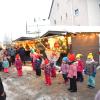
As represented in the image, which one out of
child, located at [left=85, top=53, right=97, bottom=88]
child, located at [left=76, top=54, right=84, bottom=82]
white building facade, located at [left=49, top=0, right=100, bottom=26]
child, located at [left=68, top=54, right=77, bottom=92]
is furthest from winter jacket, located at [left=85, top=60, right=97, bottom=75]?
white building facade, located at [left=49, top=0, right=100, bottom=26]

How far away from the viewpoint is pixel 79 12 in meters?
28.7

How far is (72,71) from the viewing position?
44.0 feet

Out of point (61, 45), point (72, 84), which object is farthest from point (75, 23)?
point (72, 84)

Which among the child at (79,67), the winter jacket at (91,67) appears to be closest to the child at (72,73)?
the winter jacket at (91,67)

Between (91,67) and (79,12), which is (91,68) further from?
(79,12)

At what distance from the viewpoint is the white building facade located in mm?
27172

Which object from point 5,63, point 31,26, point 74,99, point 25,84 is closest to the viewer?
point 74,99

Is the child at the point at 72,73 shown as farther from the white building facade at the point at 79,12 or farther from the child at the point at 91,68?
the white building facade at the point at 79,12

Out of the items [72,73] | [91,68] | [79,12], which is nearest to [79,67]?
[91,68]

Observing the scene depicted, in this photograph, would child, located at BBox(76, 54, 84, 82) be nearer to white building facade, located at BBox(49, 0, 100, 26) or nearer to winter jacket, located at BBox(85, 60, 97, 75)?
winter jacket, located at BBox(85, 60, 97, 75)

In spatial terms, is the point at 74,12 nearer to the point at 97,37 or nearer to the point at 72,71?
the point at 97,37

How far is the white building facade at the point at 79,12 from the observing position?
89.1ft

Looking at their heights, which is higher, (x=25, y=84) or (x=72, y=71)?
(x=72, y=71)

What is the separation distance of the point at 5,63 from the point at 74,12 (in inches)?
488
